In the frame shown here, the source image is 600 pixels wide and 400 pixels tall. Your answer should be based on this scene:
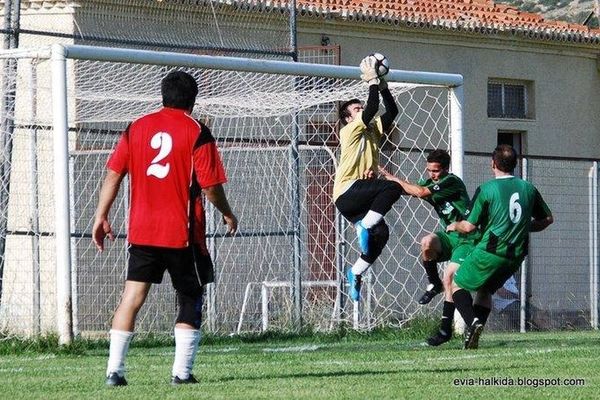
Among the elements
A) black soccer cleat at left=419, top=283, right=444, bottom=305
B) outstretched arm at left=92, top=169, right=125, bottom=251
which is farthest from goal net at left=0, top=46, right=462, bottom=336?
outstretched arm at left=92, top=169, right=125, bottom=251

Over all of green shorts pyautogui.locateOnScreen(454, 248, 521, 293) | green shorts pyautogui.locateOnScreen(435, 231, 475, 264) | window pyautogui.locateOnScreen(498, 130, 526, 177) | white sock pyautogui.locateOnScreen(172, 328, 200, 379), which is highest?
window pyautogui.locateOnScreen(498, 130, 526, 177)

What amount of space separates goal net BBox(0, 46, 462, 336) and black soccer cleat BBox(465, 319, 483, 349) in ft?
9.03

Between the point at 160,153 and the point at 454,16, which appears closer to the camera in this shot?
the point at 160,153

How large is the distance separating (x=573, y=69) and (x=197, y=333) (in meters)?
19.2

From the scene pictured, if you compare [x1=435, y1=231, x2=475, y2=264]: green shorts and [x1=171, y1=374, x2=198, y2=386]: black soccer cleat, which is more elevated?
[x1=435, y1=231, x2=475, y2=264]: green shorts

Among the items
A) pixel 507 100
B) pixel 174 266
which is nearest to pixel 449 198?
pixel 174 266

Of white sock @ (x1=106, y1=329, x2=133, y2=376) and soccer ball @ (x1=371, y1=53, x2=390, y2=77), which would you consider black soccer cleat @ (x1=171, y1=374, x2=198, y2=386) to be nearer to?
white sock @ (x1=106, y1=329, x2=133, y2=376)

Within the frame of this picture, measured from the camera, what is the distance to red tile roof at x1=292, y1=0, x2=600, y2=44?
76.7 ft

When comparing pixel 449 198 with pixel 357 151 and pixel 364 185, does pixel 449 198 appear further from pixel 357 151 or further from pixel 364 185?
pixel 357 151

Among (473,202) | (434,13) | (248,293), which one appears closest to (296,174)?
(248,293)

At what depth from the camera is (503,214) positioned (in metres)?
12.1

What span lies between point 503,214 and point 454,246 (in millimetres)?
1370

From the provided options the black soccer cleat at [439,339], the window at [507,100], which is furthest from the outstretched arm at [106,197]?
the window at [507,100]

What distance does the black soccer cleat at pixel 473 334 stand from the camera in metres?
12.3
